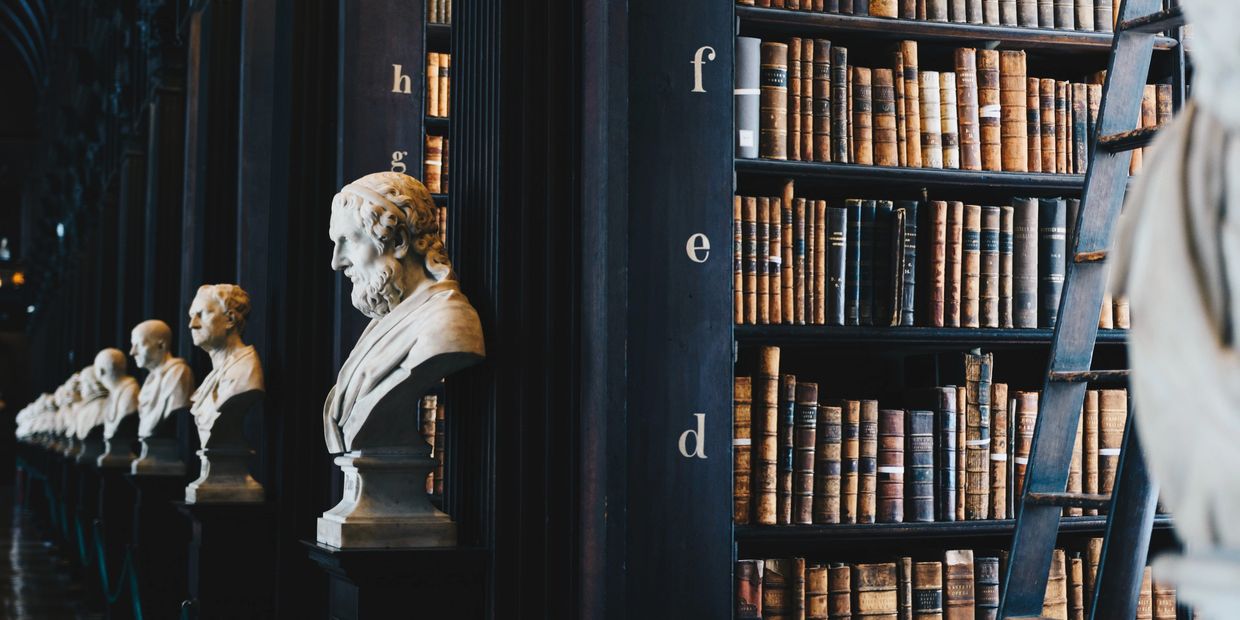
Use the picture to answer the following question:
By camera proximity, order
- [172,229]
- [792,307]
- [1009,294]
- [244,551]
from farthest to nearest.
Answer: [172,229] → [244,551] → [1009,294] → [792,307]

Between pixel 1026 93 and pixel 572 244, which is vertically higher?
pixel 1026 93

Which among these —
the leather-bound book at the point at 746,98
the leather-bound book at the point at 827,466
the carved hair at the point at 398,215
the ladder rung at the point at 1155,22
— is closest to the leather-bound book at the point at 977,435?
the leather-bound book at the point at 827,466

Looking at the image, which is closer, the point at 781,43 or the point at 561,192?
the point at 561,192

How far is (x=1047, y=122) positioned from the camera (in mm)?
3330

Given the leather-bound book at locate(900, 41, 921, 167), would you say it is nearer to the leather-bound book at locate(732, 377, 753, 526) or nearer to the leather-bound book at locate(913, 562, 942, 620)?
the leather-bound book at locate(732, 377, 753, 526)

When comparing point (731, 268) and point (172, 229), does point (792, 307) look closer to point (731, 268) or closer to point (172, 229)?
point (731, 268)

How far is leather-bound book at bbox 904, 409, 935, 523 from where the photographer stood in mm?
3104

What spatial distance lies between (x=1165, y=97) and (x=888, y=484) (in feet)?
3.89

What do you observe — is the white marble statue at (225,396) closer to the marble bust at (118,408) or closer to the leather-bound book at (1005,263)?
the leather-bound book at (1005,263)

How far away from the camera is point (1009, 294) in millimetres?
3217

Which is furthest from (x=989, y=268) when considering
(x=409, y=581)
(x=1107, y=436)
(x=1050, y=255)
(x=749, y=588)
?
(x=409, y=581)

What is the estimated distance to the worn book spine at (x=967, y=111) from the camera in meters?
3.25

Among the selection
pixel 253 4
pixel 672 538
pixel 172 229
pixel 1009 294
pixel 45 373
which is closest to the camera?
pixel 672 538

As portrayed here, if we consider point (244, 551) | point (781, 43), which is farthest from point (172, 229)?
point (781, 43)
